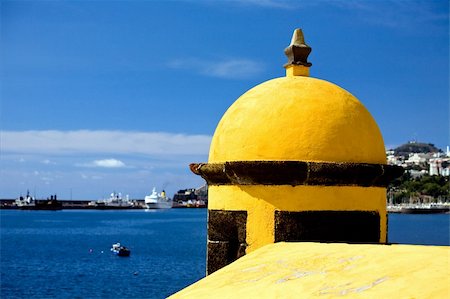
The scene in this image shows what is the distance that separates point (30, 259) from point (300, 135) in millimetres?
50206

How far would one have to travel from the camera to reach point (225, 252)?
4980 mm

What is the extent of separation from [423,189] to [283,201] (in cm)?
14609

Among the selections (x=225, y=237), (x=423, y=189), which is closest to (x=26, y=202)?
(x=423, y=189)

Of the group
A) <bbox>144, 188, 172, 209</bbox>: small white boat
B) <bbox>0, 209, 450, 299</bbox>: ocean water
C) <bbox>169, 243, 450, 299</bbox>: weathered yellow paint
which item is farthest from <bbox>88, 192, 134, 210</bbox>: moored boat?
<bbox>169, 243, 450, 299</bbox>: weathered yellow paint

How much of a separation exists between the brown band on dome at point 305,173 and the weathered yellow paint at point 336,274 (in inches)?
20.6

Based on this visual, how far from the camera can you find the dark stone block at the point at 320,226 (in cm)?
460

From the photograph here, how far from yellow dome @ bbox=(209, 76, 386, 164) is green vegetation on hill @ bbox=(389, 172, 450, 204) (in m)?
141

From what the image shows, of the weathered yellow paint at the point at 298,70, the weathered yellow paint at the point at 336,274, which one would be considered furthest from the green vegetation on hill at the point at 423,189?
the weathered yellow paint at the point at 336,274

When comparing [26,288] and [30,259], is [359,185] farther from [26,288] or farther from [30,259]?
[30,259]

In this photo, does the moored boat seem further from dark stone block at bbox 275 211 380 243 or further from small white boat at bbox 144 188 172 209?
dark stone block at bbox 275 211 380 243

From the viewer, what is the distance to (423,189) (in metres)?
143

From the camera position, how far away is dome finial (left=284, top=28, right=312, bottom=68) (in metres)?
5.25

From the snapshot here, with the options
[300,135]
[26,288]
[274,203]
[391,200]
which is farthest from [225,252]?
[391,200]

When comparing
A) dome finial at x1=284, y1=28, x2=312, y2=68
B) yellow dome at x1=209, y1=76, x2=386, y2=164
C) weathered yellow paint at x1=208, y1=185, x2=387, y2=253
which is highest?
dome finial at x1=284, y1=28, x2=312, y2=68
